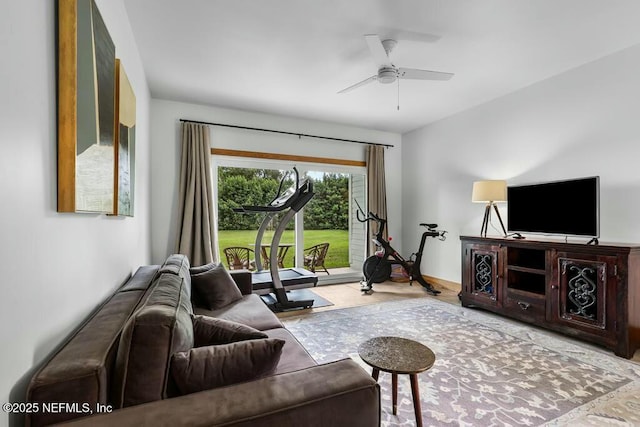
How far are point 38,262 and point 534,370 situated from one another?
2.98 metres

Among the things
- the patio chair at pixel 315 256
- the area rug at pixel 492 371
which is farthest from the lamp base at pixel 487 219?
the patio chair at pixel 315 256

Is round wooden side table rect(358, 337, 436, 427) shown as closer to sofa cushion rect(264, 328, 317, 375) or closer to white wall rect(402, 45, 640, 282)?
sofa cushion rect(264, 328, 317, 375)

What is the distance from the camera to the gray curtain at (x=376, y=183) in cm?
542

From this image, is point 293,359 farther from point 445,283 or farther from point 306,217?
point 445,283

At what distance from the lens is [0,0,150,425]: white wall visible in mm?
788

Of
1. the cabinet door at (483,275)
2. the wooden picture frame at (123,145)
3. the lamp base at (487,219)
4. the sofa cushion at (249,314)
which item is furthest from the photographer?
the lamp base at (487,219)

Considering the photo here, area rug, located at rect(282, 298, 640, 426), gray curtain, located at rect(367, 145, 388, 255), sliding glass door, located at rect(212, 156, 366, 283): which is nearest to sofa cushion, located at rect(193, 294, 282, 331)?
area rug, located at rect(282, 298, 640, 426)

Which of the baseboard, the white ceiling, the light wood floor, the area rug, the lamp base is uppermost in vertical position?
the white ceiling

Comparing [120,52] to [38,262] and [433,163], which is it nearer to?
[38,262]

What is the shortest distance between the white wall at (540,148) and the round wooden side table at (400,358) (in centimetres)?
274

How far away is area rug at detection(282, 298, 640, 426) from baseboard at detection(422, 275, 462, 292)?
1.10 m

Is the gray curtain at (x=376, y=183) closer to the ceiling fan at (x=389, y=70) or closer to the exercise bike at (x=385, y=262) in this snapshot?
the exercise bike at (x=385, y=262)

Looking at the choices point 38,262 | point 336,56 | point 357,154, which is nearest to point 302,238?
point 357,154

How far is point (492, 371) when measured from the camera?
7.47ft
